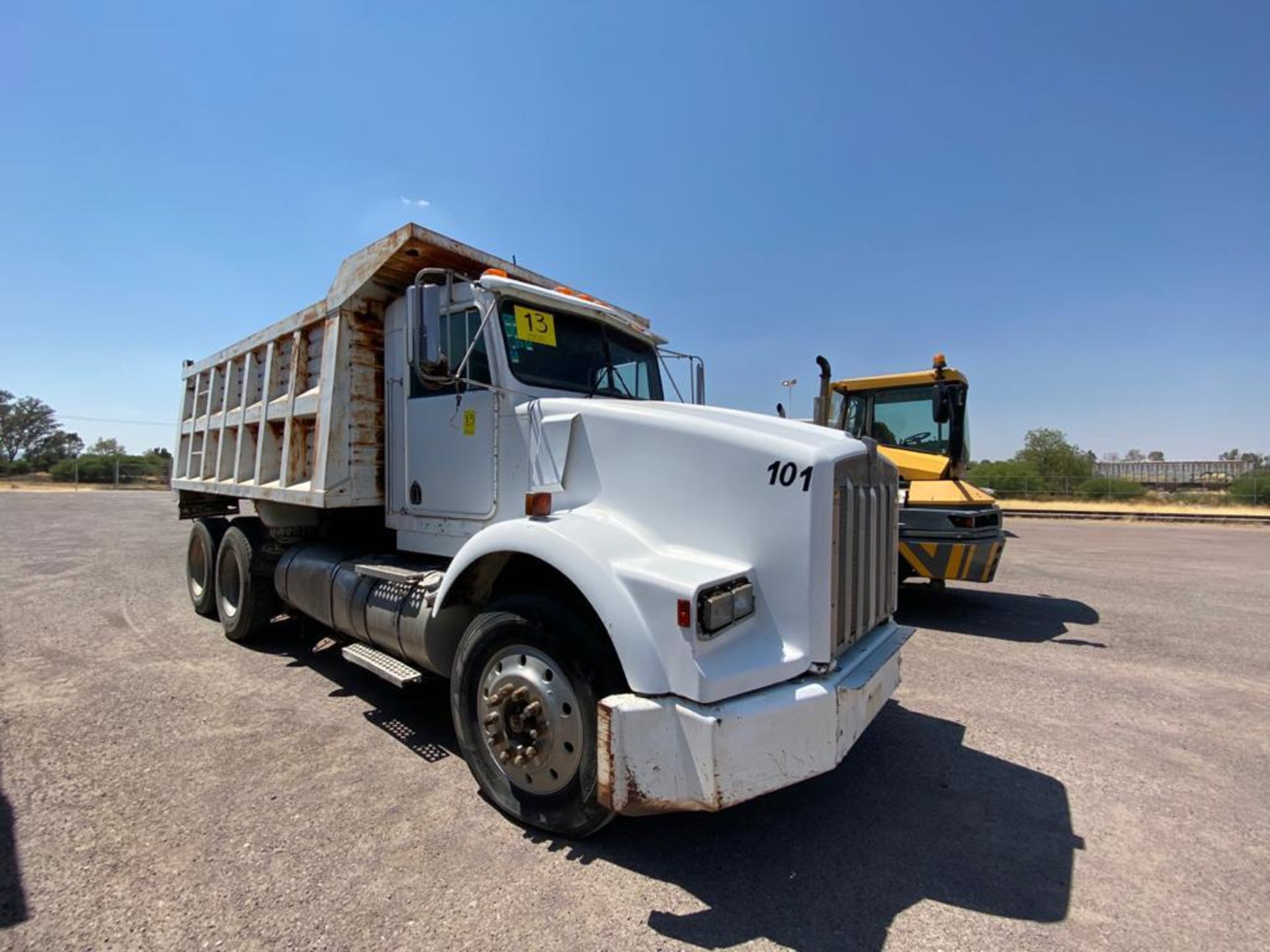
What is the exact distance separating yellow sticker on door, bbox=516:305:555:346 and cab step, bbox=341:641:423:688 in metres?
2.13

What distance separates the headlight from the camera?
2275 mm

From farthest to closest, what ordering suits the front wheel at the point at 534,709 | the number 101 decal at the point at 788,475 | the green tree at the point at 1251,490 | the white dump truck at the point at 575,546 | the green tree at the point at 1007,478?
the green tree at the point at 1007,478, the green tree at the point at 1251,490, the front wheel at the point at 534,709, the number 101 decal at the point at 788,475, the white dump truck at the point at 575,546

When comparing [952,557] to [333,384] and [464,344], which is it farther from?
[333,384]

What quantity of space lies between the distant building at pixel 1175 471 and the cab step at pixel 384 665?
39206mm

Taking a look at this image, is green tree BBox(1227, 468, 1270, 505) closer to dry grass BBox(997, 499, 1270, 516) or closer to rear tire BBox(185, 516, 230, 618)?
dry grass BBox(997, 499, 1270, 516)

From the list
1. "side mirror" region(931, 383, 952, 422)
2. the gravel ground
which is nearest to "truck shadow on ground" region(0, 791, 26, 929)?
the gravel ground

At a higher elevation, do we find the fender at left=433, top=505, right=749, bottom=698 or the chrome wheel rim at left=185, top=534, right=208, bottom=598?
the fender at left=433, top=505, right=749, bottom=698

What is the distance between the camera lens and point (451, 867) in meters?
2.50

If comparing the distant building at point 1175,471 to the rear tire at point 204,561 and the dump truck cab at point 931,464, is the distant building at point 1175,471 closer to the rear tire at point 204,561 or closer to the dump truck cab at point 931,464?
the dump truck cab at point 931,464

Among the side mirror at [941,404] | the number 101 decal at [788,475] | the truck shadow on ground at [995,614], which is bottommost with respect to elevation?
the truck shadow on ground at [995,614]

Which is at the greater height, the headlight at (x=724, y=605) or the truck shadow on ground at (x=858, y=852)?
the headlight at (x=724, y=605)

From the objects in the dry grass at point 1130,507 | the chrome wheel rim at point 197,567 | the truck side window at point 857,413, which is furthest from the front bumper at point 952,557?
the dry grass at point 1130,507

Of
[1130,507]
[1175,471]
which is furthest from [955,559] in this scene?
[1175,471]

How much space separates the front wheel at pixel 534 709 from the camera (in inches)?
100
